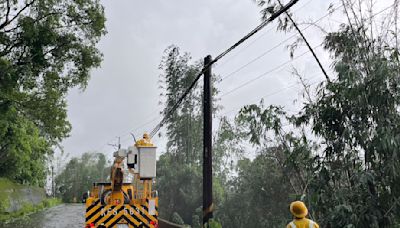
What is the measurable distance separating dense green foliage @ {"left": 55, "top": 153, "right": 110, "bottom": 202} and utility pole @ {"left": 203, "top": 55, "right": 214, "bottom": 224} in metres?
69.2

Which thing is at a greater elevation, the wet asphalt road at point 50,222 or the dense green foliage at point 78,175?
the dense green foliage at point 78,175

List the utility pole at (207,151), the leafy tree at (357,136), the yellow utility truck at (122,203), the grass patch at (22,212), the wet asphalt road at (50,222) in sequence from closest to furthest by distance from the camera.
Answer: the leafy tree at (357,136)
the utility pole at (207,151)
the yellow utility truck at (122,203)
the wet asphalt road at (50,222)
the grass patch at (22,212)

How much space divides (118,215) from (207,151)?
2943mm

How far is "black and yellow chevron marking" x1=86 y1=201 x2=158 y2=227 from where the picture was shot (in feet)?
39.5

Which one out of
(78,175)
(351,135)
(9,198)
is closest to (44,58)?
(351,135)

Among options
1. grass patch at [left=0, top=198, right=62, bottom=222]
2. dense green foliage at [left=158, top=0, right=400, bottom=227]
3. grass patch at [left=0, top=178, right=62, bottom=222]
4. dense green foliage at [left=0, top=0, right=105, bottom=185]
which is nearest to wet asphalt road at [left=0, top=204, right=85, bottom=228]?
grass patch at [left=0, top=198, right=62, bottom=222]

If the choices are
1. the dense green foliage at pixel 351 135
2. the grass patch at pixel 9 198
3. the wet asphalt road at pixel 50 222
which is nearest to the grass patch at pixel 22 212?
the grass patch at pixel 9 198

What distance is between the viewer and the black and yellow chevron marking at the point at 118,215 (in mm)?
12039

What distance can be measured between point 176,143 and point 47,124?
12.8m

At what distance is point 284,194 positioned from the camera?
15422mm

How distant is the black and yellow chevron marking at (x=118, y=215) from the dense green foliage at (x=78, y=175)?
223 feet

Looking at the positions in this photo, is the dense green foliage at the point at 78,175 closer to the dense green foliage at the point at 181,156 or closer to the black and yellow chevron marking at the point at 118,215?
the dense green foliage at the point at 181,156

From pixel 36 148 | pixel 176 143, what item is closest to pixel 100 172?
pixel 36 148

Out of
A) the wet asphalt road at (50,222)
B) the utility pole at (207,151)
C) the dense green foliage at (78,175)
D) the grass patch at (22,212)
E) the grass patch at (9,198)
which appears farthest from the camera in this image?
the dense green foliage at (78,175)
